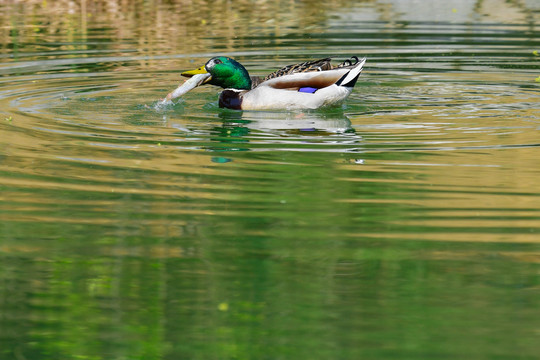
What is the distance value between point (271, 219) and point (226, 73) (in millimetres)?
6037

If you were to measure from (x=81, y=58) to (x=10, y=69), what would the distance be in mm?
1919

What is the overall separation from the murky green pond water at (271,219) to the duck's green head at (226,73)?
47 centimetres

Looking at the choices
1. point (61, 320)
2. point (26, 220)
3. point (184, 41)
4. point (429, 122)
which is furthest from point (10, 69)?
point (61, 320)

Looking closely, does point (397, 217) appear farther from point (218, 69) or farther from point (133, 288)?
point (218, 69)

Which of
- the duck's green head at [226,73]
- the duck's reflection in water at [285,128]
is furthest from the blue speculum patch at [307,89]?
the duck's green head at [226,73]

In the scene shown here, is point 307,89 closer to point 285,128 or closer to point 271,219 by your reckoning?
point 285,128

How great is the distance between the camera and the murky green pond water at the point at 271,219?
596cm

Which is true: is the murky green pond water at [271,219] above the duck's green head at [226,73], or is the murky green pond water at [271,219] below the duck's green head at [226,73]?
below

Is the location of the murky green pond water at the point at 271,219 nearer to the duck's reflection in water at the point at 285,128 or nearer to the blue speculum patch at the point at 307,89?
the duck's reflection in water at the point at 285,128

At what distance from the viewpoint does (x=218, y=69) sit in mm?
13953

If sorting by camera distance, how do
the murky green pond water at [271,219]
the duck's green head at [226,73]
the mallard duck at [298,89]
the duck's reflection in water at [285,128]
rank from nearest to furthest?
1. the murky green pond water at [271,219]
2. the duck's reflection in water at [285,128]
3. the mallard duck at [298,89]
4. the duck's green head at [226,73]

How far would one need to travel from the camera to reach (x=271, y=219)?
26.9 ft

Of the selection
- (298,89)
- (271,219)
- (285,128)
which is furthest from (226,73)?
(271,219)

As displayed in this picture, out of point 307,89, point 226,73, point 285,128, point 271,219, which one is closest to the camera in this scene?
point 271,219
